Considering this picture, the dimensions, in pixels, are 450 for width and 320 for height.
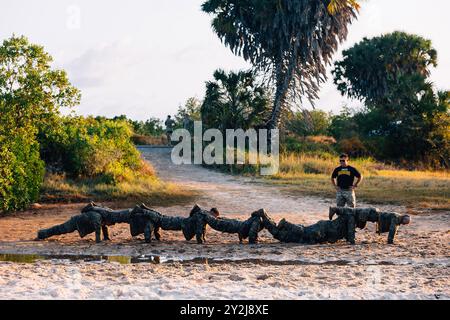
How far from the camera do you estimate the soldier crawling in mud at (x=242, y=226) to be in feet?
41.0

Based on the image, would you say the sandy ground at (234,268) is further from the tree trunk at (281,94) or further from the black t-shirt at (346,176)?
the tree trunk at (281,94)

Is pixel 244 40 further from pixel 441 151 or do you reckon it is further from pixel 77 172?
pixel 77 172

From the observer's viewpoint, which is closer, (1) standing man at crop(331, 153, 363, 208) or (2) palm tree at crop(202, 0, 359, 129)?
(1) standing man at crop(331, 153, 363, 208)

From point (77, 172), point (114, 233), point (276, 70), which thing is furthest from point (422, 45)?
point (114, 233)

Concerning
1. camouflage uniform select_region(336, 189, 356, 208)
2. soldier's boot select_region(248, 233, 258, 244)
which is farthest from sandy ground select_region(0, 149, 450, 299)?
camouflage uniform select_region(336, 189, 356, 208)

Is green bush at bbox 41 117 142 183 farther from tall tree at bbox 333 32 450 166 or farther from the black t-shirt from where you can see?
tall tree at bbox 333 32 450 166

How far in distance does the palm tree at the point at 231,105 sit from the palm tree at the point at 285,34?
1037 mm

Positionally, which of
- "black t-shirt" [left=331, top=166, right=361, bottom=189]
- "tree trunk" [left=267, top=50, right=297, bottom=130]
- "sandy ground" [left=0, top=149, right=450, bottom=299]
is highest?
"tree trunk" [left=267, top=50, right=297, bottom=130]

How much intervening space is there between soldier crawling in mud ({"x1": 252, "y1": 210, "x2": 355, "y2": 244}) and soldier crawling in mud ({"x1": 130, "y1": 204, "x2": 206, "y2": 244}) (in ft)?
3.80

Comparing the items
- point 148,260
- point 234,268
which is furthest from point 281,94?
point 234,268

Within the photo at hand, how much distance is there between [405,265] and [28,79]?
40.4 ft

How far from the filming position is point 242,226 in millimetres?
12602

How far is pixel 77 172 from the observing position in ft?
73.6

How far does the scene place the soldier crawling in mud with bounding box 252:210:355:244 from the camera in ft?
40.4
